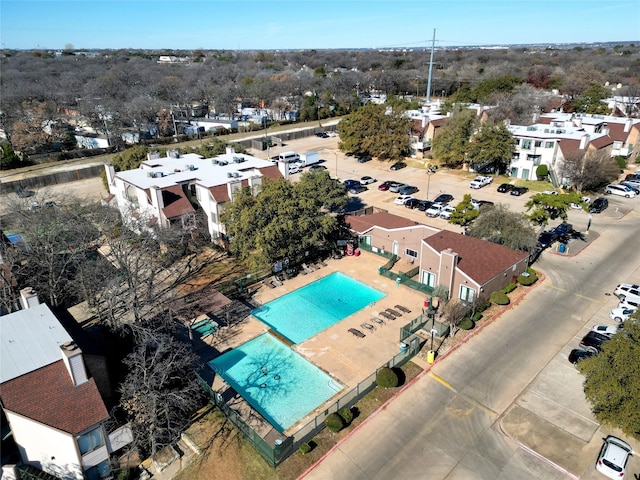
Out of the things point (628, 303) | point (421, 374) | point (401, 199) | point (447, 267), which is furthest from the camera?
point (401, 199)

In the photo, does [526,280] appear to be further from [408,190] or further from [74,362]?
[74,362]

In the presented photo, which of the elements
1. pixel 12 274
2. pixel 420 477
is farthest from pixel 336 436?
pixel 12 274

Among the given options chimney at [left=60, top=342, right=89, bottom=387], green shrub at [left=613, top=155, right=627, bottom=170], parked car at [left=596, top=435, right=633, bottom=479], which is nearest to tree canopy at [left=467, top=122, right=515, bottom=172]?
green shrub at [left=613, top=155, right=627, bottom=170]

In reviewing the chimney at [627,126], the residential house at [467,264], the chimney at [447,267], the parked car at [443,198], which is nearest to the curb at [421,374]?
the residential house at [467,264]

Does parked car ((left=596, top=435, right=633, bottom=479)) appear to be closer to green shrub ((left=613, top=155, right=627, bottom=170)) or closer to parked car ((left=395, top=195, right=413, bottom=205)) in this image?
parked car ((left=395, top=195, right=413, bottom=205))

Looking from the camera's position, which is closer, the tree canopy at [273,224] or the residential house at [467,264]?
the residential house at [467,264]

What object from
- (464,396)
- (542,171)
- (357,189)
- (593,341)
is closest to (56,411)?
(464,396)

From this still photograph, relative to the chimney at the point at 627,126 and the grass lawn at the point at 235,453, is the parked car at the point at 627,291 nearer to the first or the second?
the grass lawn at the point at 235,453
